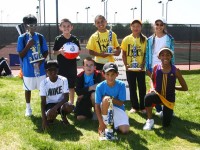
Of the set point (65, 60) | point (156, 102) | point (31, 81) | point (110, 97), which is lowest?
point (156, 102)

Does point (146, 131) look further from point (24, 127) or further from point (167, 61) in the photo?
point (24, 127)

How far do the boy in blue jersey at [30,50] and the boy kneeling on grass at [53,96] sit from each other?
1.58 ft

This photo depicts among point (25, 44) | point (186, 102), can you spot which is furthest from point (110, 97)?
point (186, 102)

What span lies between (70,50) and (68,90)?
88 centimetres

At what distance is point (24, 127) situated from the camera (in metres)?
5.28

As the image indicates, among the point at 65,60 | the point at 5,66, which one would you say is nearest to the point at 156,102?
the point at 65,60

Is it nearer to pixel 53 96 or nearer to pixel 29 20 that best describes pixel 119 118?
pixel 53 96

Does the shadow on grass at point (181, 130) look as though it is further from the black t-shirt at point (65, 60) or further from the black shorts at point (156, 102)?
the black t-shirt at point (65, 60)

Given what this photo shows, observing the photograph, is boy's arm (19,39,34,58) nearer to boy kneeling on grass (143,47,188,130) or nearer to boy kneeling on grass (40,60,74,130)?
boy kneeling on grass (40,60,74,130)

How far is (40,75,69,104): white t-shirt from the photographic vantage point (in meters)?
5.29

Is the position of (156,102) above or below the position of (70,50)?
below

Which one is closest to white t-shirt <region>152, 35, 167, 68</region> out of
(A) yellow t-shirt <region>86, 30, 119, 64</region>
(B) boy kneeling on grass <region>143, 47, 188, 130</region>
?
(B) boy kneeling on grass <region>143, 47, 188, 130</region>

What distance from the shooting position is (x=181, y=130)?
17.2 ft

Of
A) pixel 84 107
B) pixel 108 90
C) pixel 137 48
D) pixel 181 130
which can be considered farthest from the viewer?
pixel 137 48
